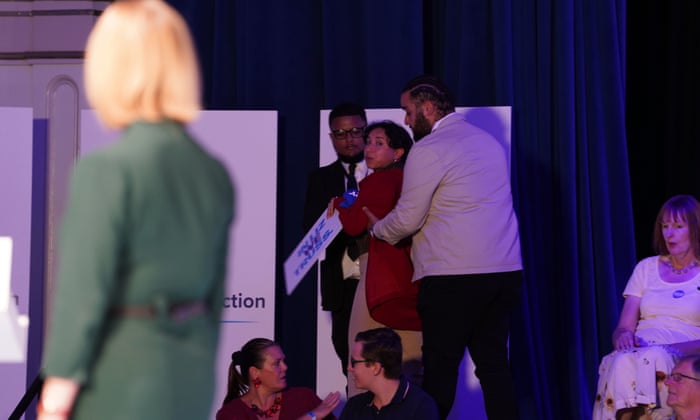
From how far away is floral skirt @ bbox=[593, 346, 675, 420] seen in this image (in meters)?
4.02

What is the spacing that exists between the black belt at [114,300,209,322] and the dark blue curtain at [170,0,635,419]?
12.5 ft

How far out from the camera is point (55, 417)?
1651 millimetres

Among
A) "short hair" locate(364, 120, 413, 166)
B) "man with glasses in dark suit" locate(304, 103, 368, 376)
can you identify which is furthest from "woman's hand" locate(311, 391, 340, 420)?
"short hair" locate(364, 120, 413, 166)

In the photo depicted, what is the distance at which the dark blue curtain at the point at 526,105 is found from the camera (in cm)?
540

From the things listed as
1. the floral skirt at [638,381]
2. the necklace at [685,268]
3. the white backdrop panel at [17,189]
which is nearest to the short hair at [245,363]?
the white backdrop panel at [17,189]

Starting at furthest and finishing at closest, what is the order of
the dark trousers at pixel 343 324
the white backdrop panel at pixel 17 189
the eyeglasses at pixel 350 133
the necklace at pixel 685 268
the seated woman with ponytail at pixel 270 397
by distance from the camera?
Result: the white backdrop panel at pixel 17 189, the eyeglasses at pixel 350 133, the dark trousers at pixel 343 324, the necklace at pixel 685 268, the seated woman with ponytail at pixel 270 397

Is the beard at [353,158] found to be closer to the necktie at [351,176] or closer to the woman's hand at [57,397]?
the necktie at [351,176]

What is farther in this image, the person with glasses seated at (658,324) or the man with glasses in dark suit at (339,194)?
the man with glasses in dark suit at (339,194)

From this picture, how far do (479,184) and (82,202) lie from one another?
7.50 feet

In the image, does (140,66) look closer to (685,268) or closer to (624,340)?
(624,340)

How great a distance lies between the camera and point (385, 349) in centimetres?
385

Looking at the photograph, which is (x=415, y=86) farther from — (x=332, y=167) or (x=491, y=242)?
(x=332, y=167)

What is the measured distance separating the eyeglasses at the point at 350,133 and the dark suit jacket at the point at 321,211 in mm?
→ 133

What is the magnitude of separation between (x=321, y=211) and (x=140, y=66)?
10.2 ft
